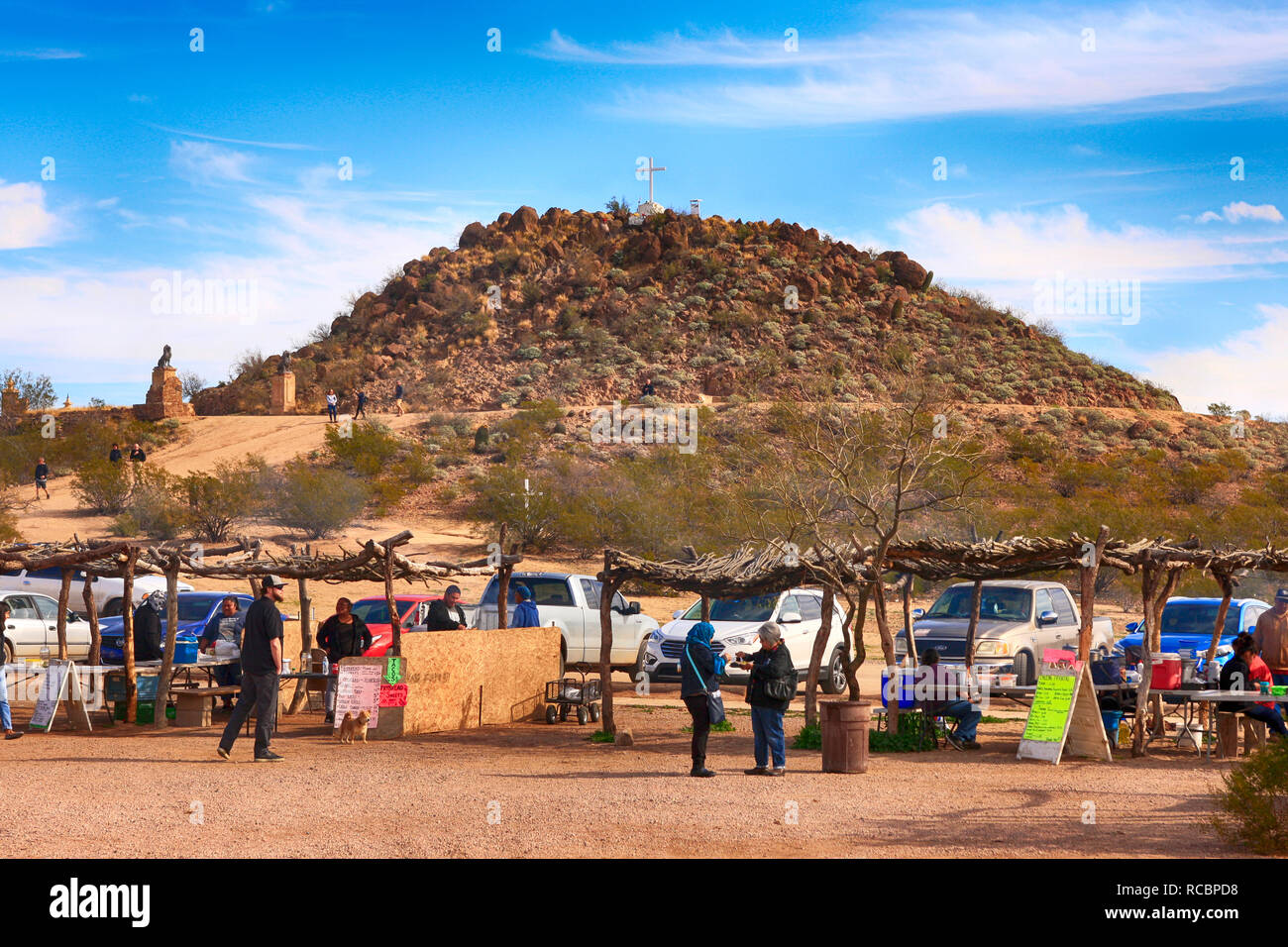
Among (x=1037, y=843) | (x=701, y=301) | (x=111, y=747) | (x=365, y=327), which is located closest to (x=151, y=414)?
(x=365, y=327)

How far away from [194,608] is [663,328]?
5708 centimetres

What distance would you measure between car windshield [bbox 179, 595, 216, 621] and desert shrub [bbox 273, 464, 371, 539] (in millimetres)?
20838

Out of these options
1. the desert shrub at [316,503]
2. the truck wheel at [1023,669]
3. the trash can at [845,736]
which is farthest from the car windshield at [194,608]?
the desert shrub at [316,503]

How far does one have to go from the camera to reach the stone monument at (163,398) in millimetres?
66438

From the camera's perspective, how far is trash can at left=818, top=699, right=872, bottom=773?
12445 millimetres

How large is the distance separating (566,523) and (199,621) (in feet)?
69.4

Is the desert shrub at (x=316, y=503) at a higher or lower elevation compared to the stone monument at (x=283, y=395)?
→ lower

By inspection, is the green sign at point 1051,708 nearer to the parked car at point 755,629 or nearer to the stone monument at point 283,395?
the parked car at point 755,629

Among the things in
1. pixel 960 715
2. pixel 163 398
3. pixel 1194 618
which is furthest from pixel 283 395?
pixel 960 715

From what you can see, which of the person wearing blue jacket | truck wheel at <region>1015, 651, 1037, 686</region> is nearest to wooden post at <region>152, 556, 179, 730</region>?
the person wearing blue jacket

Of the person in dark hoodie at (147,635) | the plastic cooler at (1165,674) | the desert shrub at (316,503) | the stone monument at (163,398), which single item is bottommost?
the plastic cooler at (1165,674)

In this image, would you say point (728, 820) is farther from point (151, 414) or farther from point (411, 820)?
point (151, 414)

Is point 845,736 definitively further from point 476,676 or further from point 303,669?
point 303,669

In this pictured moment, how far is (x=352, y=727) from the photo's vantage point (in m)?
14.7
